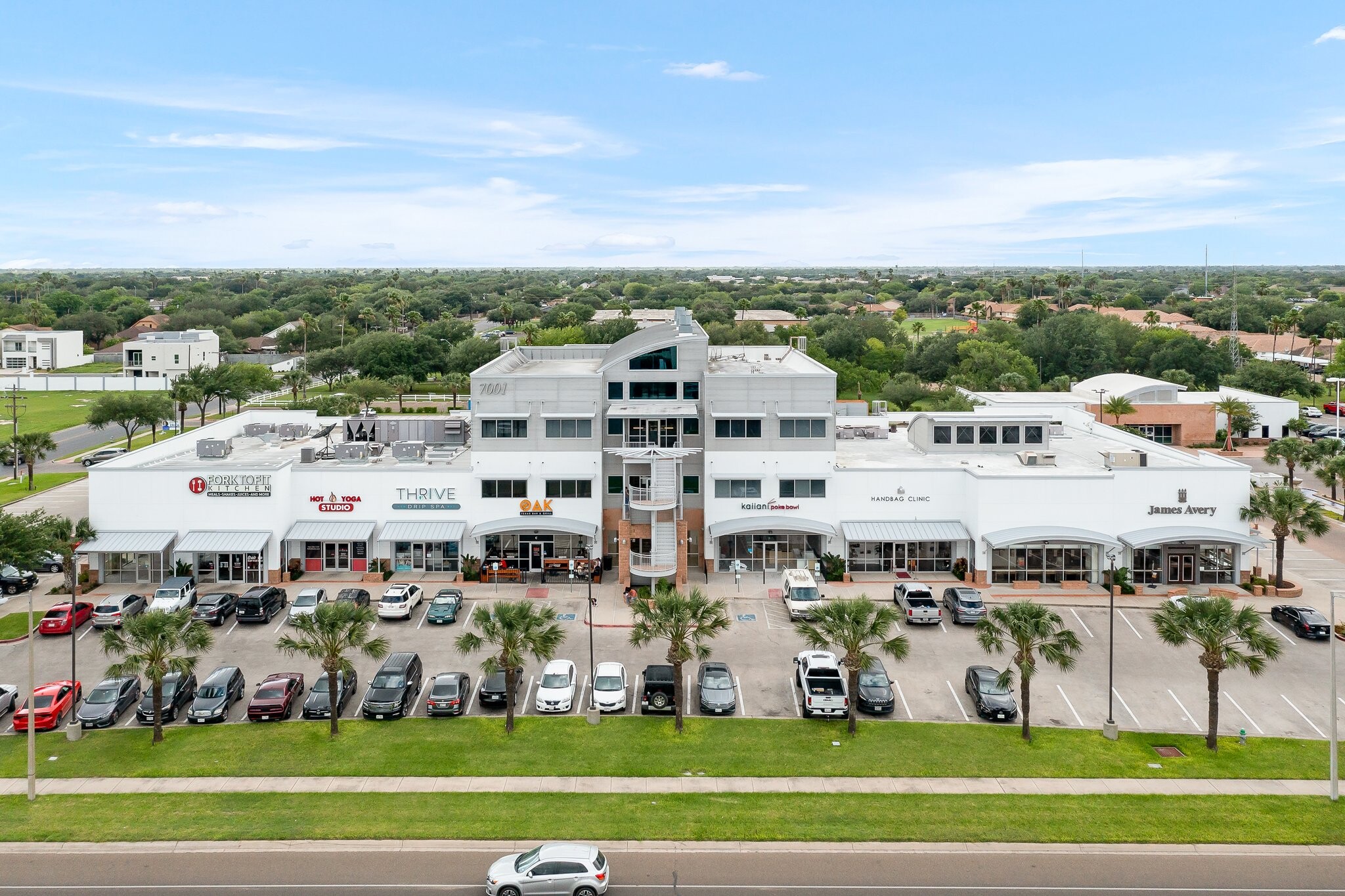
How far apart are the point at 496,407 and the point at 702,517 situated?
13833mm

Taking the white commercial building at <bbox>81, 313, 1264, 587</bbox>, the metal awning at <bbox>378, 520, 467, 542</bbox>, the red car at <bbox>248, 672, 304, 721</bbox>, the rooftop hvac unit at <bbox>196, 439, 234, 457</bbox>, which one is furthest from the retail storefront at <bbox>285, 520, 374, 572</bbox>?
the red car at <bbox>248, 672, 304, 721</bbox>

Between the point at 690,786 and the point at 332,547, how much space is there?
32.9 m

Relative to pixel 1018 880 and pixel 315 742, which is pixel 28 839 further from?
pixel 1018 880

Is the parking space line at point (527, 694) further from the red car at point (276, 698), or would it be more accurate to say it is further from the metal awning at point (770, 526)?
the metal awning at point (770, 526)

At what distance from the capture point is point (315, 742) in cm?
3647

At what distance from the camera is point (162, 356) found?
159 metres

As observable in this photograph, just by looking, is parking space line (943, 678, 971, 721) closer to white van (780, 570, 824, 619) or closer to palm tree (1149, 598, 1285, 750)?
palm tree (1149, 598, 1285, 750)

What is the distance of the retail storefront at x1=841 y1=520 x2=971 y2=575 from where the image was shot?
57625 mm

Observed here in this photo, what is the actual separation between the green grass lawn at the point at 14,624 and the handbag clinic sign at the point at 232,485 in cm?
1011

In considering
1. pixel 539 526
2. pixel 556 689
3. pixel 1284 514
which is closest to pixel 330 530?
pixel 539 526

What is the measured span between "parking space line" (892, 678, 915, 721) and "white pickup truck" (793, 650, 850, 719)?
230 cm

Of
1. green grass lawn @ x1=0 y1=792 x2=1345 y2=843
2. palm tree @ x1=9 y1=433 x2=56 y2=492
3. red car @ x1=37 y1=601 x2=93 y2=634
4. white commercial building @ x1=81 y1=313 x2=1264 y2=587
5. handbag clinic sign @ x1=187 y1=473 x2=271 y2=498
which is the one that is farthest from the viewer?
palm tree @ x1=9 y1=433 x2=56 y2=492

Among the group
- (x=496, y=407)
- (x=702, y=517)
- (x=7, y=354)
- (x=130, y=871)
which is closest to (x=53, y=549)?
(x=496, y=407)

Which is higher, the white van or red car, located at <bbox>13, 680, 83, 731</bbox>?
the white van
